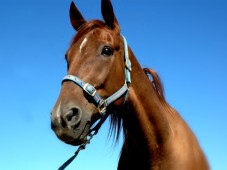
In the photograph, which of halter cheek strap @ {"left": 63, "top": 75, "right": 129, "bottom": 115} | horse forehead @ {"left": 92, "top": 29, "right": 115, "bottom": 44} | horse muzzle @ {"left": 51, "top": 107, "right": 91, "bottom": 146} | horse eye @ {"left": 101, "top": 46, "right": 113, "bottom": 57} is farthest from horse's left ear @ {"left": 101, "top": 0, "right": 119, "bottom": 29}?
horse muzzle @ {"left": 51, "top": 107, "right": 91, "bottom": 146}

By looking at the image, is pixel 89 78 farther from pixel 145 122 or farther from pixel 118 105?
pixel 145 122

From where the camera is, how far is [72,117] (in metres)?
4.36

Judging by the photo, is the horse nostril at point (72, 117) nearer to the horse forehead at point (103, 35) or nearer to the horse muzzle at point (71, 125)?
the horse muzzle at point (71, 125)

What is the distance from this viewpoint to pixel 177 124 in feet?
18.2

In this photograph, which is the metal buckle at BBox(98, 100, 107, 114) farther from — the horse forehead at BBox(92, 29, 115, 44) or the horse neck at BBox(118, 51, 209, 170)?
the horse forehead at BBox(92, 29, 115, 44)

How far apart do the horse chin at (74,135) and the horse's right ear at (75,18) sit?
189 cm

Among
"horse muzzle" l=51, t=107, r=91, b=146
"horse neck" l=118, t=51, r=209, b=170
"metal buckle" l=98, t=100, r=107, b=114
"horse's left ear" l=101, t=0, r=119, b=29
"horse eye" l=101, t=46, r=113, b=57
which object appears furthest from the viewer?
"horse's left ear" l=101, t=0, r=119, b=29

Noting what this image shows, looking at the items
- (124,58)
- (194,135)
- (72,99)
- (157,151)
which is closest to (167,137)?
(157,151)

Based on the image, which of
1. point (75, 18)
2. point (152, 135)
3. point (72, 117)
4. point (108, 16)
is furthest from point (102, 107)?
point (75, 18)

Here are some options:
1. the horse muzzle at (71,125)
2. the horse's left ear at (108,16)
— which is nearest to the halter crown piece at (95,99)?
the horse muzzle at (71,125)

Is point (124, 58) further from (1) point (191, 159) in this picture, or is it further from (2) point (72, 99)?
(1) point (191, 159)

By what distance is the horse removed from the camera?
4473 millimetres

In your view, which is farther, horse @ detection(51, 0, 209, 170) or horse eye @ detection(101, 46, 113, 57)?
Answer: horse eye @ detection(101, 46, 113, 57)

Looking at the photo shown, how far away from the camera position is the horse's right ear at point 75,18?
19.1ft
